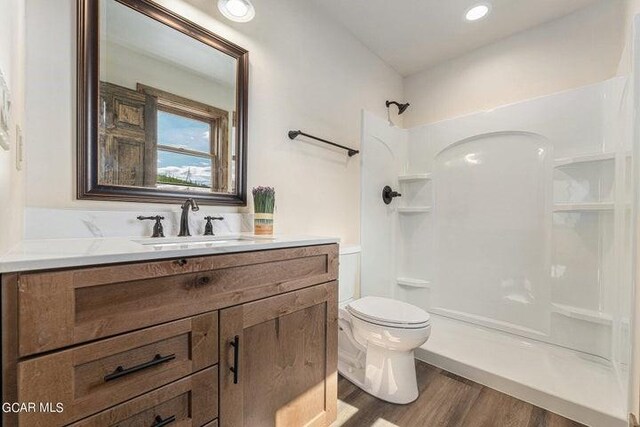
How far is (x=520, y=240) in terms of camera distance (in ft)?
7.17

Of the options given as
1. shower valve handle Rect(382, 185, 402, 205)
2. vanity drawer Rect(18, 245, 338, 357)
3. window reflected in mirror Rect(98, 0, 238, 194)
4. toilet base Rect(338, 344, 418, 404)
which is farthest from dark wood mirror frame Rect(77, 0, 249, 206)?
shower valve handle Rect(382, 185, 402, 205)

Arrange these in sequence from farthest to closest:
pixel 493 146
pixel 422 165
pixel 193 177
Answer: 1. pixel 422 165
2. pixel 493 146
3. pixel 193 177

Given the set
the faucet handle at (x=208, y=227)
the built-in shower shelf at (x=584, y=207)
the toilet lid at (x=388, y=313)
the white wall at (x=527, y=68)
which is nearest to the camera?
the faucet handle at (x=208, y=227)

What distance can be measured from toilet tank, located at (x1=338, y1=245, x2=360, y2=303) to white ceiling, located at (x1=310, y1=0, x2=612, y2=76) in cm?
167

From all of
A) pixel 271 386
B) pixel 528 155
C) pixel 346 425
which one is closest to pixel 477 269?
pixel 528 155

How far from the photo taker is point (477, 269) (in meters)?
2.38

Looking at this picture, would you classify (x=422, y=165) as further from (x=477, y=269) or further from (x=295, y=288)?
(x=295, y=288)

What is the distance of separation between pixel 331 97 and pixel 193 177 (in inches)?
47.1

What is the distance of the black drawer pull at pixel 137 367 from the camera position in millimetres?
709

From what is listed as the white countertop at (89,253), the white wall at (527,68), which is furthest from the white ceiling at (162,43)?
the white wall at (527,68)

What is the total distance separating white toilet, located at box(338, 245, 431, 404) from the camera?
4.99ft

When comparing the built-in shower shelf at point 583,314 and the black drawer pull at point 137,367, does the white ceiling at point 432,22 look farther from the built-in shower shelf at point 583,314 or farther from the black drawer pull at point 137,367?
the black drawer pull at point 137,367

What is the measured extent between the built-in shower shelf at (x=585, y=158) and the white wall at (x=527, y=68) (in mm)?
534

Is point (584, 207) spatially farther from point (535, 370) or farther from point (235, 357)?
point (235, 357)
